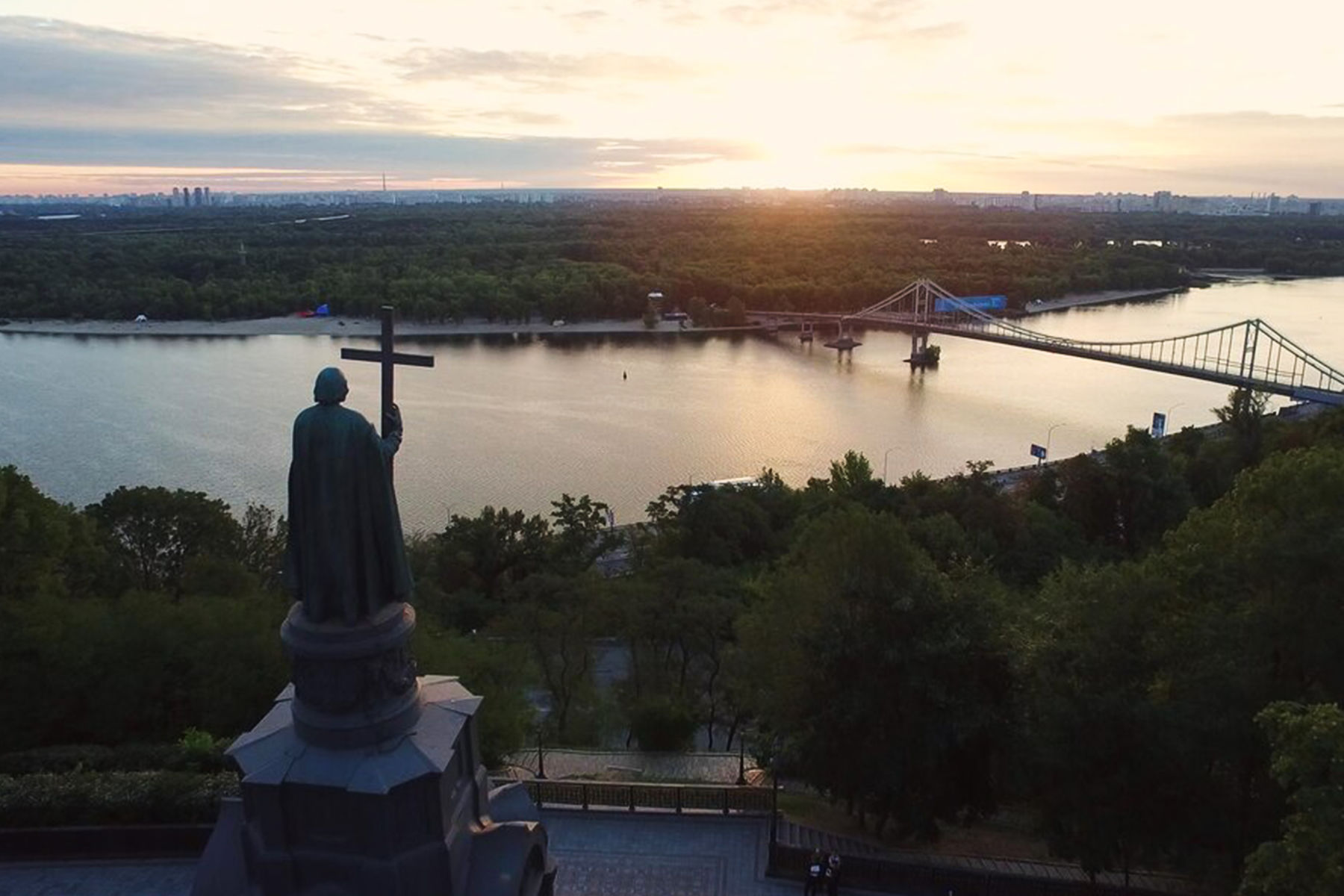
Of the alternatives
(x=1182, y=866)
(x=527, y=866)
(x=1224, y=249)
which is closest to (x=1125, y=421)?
(x=1182, y=866)

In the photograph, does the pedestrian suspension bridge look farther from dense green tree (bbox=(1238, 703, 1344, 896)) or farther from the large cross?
the large cross

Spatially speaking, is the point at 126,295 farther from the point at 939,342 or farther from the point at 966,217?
the point at 966,217

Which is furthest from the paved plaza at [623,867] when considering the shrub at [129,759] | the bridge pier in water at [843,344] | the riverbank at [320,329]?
the bridge pier in water at [843,344]

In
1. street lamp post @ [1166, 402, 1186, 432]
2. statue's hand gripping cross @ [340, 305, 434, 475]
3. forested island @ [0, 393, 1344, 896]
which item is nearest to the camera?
statue's hand gripping cross @ [340, 305, 434, 475]

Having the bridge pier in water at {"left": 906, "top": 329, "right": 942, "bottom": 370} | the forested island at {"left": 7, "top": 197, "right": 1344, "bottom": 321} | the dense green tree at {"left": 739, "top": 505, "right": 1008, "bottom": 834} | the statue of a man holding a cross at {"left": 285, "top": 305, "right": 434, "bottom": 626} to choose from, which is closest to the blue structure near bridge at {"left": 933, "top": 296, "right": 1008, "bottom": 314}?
the forested island at {"left": 7, "top": 197, "right": 1344, "bottom": 321}

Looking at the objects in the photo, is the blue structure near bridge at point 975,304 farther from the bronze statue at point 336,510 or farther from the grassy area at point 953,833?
the bronze statue at point 336,510

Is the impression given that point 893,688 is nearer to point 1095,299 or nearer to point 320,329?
point 320,329

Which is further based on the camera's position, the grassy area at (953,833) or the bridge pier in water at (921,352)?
the bridge pier in water at (921,352)
